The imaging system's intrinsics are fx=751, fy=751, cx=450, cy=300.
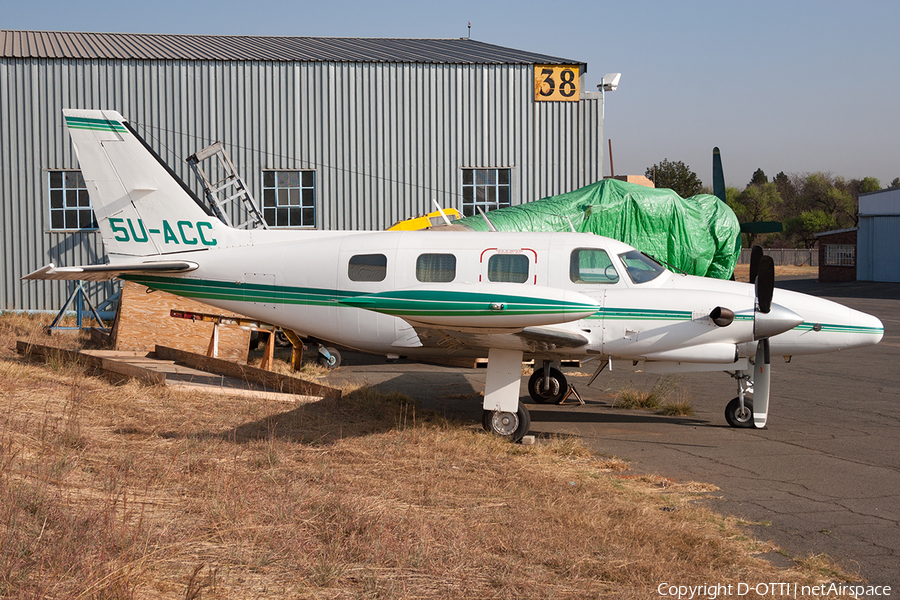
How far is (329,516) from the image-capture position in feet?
19.2

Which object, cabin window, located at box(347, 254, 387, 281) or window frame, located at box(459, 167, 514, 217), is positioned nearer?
cabin window, located at box(347, 254, 387, 281)

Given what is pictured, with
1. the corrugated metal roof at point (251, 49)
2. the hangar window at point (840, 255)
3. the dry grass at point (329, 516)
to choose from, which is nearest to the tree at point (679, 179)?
the hangar window at point (840, 255)

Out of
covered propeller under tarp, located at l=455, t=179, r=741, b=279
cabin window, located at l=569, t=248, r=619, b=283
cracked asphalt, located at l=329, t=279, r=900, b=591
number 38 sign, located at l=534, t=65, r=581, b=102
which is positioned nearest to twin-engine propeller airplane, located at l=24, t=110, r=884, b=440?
cabin window, located at l=569, t=248, r=619, b=283

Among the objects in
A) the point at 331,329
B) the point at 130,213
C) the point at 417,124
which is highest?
the point at 417,124

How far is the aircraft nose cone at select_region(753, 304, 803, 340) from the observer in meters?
9.04

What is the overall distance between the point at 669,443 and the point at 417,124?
1510 centimetres

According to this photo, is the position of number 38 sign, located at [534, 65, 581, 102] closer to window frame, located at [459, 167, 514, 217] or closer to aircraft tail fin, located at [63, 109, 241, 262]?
window frame, located at [459, 167, 514, 217]

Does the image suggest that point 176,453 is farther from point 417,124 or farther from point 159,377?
point 417,124

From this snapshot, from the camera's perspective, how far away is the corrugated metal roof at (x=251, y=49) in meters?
21.6

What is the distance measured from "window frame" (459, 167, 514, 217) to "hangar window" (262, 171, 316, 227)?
4442mm

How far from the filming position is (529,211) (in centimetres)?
1666

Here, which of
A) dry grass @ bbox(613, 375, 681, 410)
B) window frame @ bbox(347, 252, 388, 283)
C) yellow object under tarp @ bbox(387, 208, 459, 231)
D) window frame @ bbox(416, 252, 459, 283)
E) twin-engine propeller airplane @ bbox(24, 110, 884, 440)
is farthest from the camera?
yellow object under tarp @ bbox(387, 208, 459, 231)

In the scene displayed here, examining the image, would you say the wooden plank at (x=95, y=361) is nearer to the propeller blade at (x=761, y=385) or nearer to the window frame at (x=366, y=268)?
the window frame at (x=366, y=268)

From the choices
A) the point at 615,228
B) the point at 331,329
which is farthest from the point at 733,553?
the point at 615,228
